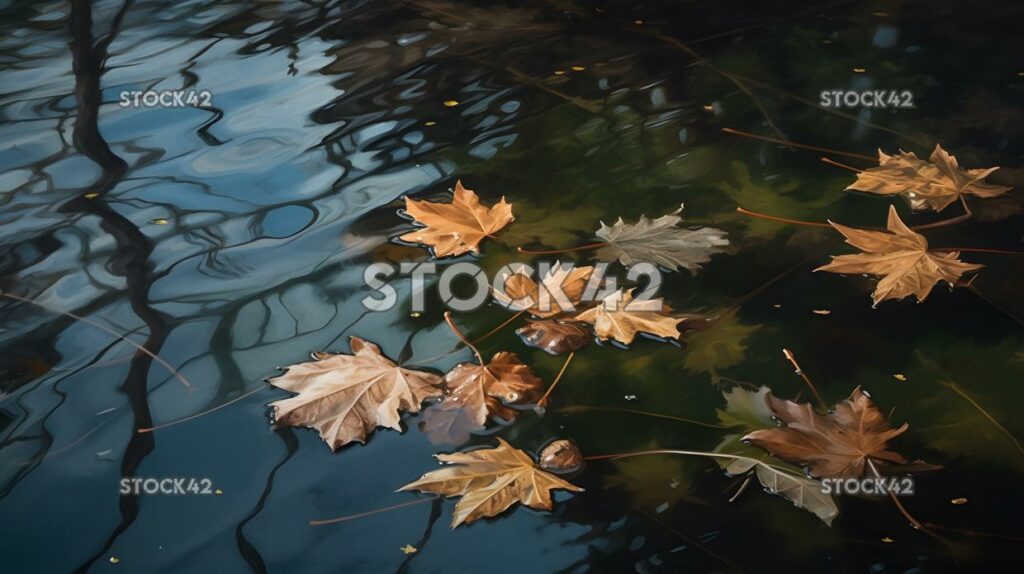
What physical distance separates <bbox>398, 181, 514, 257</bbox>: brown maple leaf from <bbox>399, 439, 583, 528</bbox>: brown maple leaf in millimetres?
454

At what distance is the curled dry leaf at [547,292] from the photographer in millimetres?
1334

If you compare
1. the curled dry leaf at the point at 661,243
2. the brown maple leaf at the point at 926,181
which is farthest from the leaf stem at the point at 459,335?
the brown maple leaf at the point at 926,181

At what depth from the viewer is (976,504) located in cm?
103

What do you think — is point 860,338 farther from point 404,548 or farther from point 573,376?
point 404,548

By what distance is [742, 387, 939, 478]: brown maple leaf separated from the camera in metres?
1.07

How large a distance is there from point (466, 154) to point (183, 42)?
85 cm

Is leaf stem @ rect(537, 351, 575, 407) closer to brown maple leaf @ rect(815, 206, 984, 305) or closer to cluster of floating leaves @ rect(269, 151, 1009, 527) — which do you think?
cluster of floating leaves @ rect(269, 151, 1009, 527)

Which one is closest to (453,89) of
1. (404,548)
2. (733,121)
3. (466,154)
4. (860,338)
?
(466,154)

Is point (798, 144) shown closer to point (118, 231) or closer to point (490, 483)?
point (490, 483)

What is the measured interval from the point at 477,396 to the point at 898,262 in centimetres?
66

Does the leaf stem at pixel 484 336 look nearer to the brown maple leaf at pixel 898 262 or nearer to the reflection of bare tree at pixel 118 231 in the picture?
the reflection of bare tree at pixel 118 231

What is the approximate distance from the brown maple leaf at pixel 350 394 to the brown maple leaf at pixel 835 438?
419 mm

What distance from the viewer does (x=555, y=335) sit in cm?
128

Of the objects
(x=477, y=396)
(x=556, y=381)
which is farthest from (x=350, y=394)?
(x=556, y=381)
